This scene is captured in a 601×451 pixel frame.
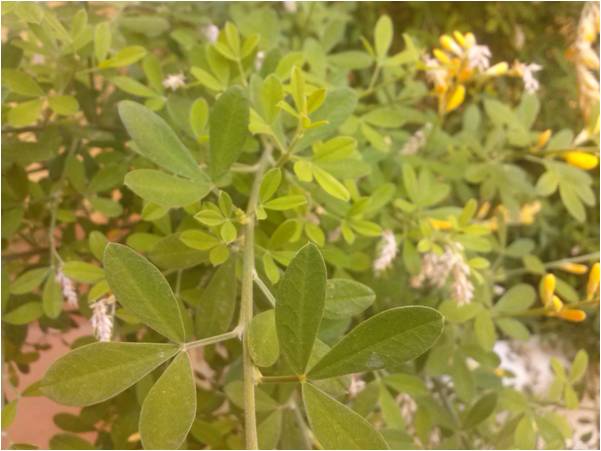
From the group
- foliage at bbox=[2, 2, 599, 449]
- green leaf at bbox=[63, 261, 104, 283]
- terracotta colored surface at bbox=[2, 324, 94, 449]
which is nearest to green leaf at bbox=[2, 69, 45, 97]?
foliage at bbox=[2, 2, 599, 449]

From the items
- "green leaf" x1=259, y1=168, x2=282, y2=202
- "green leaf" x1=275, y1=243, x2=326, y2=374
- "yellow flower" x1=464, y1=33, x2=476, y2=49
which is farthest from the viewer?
"yellow flower" x1=464, y1=33, x2=476, y2=49

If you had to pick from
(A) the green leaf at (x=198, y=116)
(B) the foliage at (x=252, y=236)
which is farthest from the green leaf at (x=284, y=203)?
(A) the green leaf at (x=198, y=116)

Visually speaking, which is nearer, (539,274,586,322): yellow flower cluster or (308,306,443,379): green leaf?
(308,306,443,379): green leaf

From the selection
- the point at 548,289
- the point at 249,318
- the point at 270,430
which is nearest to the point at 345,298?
the point at 249,318

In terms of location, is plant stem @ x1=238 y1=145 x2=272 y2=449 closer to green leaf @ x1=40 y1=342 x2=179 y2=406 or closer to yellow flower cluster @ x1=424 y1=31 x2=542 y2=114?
green leaf @ x1=40 y1=342 x2=179 y2=406

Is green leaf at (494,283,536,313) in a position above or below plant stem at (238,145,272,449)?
below

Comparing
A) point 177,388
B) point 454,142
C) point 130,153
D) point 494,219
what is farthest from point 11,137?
point 494,219

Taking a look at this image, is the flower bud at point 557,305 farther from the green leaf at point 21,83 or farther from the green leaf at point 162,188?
the green leaf at point 21,83

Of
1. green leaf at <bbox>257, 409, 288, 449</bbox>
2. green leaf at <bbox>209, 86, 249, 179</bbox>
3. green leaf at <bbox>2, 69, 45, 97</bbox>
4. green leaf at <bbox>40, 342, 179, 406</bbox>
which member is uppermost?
green leaf at <bbox>2, 69, 45, 97</bbox>
